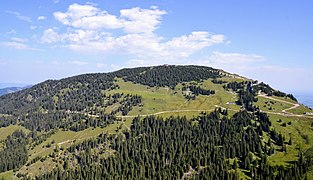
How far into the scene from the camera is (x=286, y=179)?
192m

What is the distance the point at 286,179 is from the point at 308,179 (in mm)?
18592

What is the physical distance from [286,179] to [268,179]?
10.9 metres

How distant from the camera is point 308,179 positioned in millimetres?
199125

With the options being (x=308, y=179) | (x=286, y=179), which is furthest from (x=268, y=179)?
(x=308, y=179)

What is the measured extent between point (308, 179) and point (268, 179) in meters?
27.0

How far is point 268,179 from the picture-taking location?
197 m

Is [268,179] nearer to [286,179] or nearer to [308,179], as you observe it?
[286,179]
